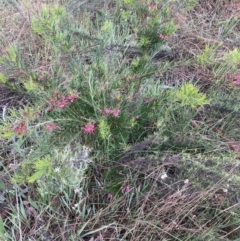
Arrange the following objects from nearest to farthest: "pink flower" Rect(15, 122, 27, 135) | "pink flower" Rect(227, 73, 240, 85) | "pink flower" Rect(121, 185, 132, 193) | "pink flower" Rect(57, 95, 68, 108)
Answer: "pink flower" Rect(15, 122, 27, 135), "pink flower" Rect(57, 95, 68, 108), "pink flower" Rect(121, 185, 132, 193), "pink flower" Rect(227, 73, 240, 85)

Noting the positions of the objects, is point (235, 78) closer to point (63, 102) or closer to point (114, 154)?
point (114, 154)

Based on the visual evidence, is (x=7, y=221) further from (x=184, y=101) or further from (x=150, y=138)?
(x=184, y=101)

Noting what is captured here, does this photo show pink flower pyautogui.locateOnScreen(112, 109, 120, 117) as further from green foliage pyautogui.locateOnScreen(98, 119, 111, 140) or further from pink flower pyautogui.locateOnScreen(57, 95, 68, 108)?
pink flower pyautogui.locateOnScreen(57, 95, 68, 108)

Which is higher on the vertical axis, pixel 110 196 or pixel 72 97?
pixel 72 97

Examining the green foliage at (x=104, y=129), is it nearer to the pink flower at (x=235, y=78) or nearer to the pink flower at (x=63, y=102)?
the pink flower at (x=63, y=102)

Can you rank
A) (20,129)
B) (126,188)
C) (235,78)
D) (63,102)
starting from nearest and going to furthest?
(20,129) < (63,102) < (126,188) < (235,78)

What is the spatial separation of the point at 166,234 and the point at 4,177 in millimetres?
697

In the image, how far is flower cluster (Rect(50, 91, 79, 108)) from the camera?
123cm

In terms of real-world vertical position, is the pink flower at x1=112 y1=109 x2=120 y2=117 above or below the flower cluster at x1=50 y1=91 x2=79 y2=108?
below

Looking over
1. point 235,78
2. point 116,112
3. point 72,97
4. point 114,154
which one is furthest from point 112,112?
point 235,78

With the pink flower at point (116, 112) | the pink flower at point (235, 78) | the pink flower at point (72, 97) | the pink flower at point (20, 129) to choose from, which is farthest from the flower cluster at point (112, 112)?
the pink flower at point (235, 78)

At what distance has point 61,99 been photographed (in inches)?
48.8

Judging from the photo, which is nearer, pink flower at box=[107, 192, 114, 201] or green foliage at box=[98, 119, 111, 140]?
green foliage at box=[98, 119, 111, 140]

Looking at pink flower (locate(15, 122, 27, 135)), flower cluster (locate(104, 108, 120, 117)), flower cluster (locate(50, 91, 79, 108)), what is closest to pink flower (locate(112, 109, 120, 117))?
flower cluster (locate(104, 108, 120, 117))
